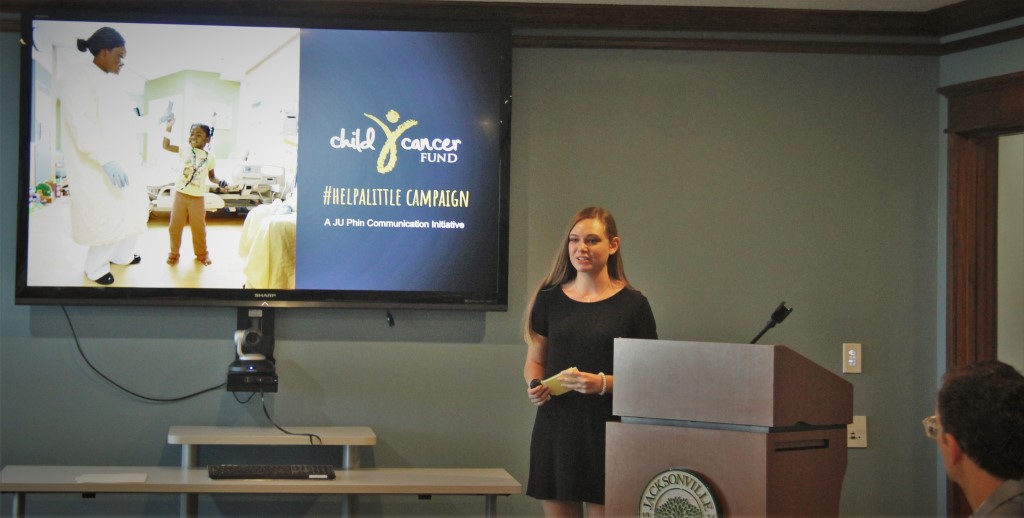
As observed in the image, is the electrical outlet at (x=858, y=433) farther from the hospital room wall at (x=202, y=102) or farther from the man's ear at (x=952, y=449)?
the hospital room wall at (x=202, y=102)

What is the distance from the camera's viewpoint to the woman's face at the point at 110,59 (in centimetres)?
386

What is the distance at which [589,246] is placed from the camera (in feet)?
Result: 10.7

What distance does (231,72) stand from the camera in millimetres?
3885

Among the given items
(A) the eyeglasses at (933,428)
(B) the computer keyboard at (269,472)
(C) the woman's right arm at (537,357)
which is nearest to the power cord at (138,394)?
(B) the computer keyboard at (269,472)

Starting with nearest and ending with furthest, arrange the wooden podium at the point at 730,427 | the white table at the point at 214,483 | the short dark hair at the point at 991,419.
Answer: the short dark hair at the point at 991,419 → the wooden podium at the point at 730,427 → the white table at the point at 214,483

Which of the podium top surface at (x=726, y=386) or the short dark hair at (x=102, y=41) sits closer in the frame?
the podium top surface at (x=726, y=386)

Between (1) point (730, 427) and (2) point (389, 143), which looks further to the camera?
(2) point (389, 143)

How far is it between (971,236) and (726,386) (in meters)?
2.44

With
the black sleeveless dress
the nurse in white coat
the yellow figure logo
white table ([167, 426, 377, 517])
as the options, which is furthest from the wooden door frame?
the nurse in white coat

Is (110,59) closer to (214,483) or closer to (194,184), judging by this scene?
(194,184)

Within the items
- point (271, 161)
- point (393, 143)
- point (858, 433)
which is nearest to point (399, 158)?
point (393, 143)

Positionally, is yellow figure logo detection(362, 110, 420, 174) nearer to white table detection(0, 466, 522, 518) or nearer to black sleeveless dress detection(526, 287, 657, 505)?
black sleeveless dress detection(526, 287, 657, 505)

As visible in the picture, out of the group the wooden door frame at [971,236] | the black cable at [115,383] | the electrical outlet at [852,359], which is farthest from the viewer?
the electrical outlet at [852,359]

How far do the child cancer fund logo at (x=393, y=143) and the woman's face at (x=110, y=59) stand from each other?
0.85 metres
